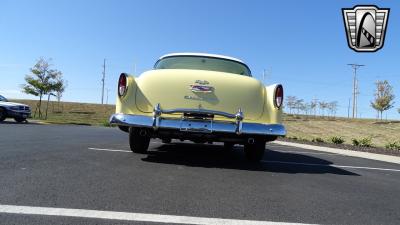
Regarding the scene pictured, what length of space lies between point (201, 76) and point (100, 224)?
3.30 meters

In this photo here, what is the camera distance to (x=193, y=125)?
213 inches

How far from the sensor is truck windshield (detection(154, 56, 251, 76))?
6.61 m

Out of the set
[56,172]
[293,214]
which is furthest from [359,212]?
[56,172]

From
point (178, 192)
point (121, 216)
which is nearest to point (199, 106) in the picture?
point (178, 192)

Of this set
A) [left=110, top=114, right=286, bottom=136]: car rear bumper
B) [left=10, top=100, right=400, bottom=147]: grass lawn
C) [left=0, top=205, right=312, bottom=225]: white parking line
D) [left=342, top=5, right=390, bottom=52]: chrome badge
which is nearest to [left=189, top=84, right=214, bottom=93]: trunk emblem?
[left=110, top=114, right=286, bottom=136]: car rear bumper

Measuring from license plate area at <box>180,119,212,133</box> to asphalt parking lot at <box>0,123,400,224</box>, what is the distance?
1.71 feet

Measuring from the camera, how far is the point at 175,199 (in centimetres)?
363

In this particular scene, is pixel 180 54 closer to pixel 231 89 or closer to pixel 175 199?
pixel 231 89

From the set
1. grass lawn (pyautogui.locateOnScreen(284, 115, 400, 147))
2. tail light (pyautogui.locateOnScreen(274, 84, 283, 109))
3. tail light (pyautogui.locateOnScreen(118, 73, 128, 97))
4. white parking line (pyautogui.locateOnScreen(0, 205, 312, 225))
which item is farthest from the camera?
grass lawn (pyautogui.locateOnScreen(284, 115, 400, 147))

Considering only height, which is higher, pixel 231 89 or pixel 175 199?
pixel 231 89

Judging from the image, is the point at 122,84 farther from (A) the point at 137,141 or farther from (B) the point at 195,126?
(B) the point at 195,126

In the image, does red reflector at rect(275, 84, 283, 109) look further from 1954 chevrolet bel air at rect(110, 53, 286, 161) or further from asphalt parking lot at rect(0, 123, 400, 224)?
asphalt parking lot at rect(0, 123, 400, 224)

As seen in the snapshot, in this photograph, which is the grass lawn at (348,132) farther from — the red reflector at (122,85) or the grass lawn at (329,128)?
the red reflector at (122,85)

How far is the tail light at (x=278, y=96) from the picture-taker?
5.90m
